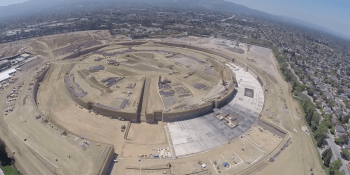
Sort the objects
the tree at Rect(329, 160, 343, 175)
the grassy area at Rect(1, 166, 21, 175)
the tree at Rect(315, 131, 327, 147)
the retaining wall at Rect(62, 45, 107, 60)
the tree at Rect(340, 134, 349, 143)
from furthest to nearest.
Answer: the retaining wall at Rect(62, 45, 107, 60) < the tree at Rect(340, 134, 349, 143) < the tree at Rect(315, 131, 327, 147) < the tree at Rect(329, 160, 343, 175) < the grassy area at Rect(1, 166, 21, 175)

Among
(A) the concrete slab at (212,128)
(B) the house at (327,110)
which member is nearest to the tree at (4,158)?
(A) the concrete slab at (212,128)

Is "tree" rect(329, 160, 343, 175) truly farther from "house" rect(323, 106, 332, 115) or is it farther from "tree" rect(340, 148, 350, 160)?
"house" rect(323, 106, 332, 115)

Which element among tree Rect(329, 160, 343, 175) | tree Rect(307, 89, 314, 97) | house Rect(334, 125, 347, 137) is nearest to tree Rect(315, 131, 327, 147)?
tree Rect(329, 160, 343, 175)

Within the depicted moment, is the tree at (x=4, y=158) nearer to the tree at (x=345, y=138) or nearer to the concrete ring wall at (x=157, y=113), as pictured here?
the concrete ring wall at (x=157, y=113)

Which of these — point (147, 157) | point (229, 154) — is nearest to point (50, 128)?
point (147, 157)

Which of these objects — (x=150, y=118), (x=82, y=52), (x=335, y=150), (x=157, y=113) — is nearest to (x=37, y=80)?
(x=82, y=52)

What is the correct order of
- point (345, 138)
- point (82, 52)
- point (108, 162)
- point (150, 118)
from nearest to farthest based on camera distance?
point (108, 162) < point (345, 138) < point (150, 118) < point (82, 52)

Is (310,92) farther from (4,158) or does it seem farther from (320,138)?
(4,158)

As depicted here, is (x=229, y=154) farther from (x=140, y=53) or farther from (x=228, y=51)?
(x=228, y=51)
